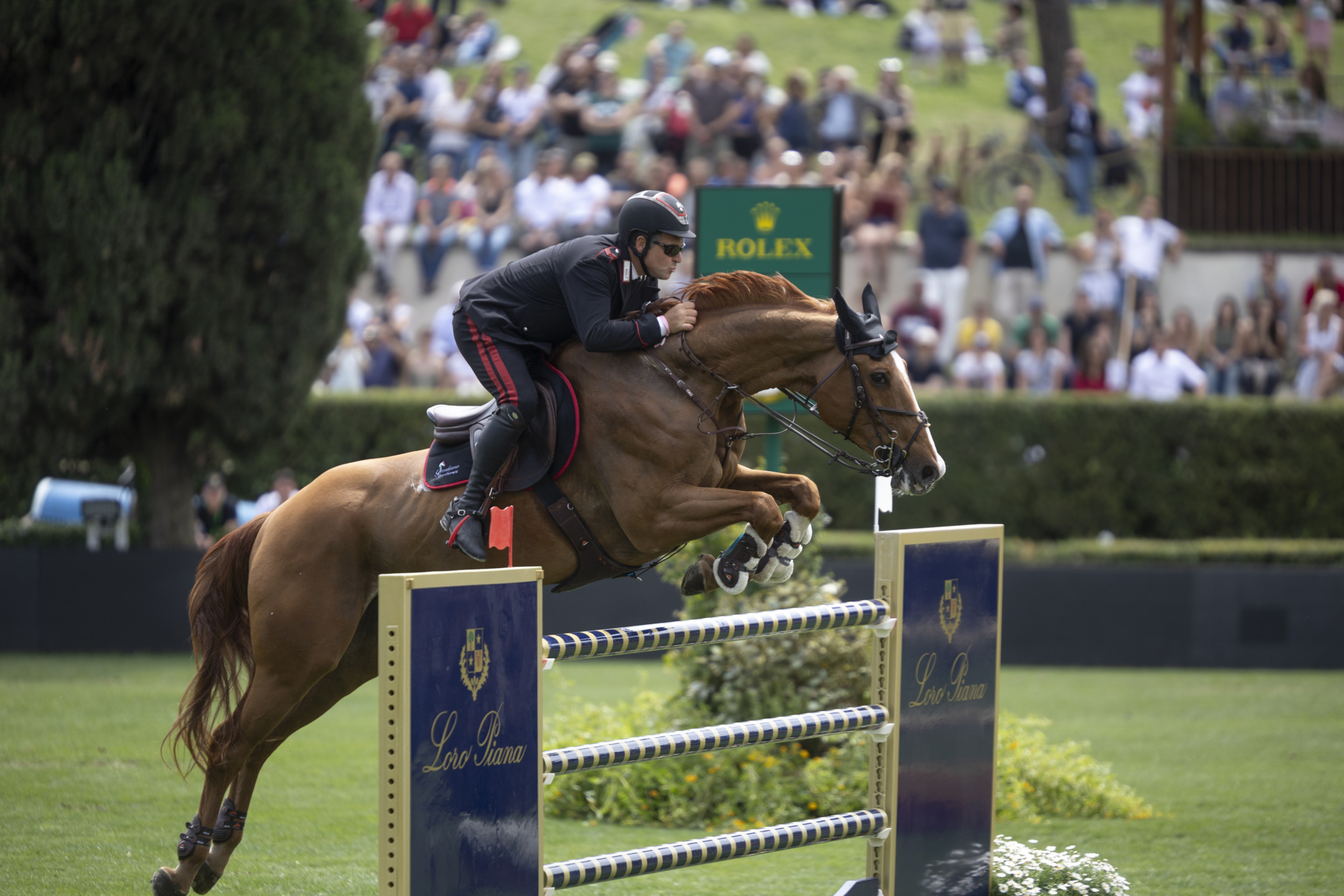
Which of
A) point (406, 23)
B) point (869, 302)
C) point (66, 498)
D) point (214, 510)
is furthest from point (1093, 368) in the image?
point (406, 23)

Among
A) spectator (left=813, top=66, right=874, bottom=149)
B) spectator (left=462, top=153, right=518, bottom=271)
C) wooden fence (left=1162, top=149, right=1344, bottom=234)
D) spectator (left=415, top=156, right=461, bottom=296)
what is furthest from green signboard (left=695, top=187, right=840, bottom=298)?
wooden fence (left=1162, top=149, right=1344, bottom=234)

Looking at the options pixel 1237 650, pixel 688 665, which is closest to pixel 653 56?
pixel 1237 650

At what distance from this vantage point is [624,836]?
6891 mm

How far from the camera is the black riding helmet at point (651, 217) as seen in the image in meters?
5.07

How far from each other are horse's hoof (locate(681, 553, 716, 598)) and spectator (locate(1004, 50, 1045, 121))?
17791 mm

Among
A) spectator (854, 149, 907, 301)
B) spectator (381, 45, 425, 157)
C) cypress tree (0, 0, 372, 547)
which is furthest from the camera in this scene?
spectator (381, 45, 425, 157)

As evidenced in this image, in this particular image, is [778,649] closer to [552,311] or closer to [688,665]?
[688,665]

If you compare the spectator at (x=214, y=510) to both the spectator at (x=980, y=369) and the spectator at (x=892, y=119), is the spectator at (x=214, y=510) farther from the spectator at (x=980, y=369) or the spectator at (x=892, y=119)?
the spectator at (x=892, y=119)

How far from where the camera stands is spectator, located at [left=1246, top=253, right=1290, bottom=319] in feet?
50.8

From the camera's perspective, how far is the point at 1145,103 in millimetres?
21844

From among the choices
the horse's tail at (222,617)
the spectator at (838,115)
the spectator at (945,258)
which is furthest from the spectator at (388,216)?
the horse's tail at (222,617)

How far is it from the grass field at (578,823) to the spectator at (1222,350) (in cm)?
438

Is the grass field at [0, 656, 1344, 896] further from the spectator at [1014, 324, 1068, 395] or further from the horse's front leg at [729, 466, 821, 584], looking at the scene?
the spectator at [1014, 324, 1068, 395]

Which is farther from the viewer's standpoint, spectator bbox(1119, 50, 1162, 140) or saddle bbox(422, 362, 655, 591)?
spectator bbox(1119, 50, 1162, 140)
